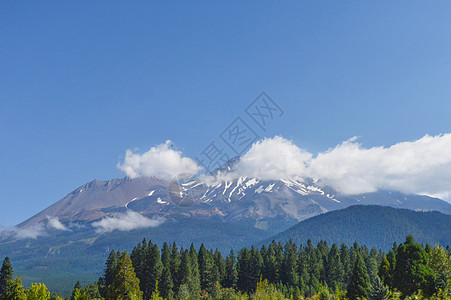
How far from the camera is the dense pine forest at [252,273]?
52031 mm

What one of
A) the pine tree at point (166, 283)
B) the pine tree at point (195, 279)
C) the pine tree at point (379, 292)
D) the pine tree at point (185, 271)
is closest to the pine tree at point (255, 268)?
the pine tree at point (195, 279)

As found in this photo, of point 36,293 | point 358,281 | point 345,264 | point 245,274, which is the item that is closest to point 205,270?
point 245,274

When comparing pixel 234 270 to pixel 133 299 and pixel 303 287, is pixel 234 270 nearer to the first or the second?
pixel 303 287

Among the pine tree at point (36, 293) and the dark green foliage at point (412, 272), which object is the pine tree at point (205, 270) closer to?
the pine tree at point (36, 293)

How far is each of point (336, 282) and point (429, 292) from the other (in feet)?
185

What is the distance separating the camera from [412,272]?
5022cm

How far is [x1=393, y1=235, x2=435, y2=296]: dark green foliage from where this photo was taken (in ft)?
164

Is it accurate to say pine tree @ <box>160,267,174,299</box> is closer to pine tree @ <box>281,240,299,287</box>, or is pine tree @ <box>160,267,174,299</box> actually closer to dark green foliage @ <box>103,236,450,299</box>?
dark green foliage @ <box>103,236,450,299</box>

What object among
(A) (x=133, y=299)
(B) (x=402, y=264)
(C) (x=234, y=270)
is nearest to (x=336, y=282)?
(C) (x=234, y=270)

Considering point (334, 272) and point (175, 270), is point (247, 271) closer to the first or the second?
point (334, 272)

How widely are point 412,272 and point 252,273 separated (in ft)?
209

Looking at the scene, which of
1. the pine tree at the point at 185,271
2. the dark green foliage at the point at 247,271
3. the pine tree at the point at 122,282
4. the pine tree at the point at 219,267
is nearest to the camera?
the pine tree at the point at 122,282

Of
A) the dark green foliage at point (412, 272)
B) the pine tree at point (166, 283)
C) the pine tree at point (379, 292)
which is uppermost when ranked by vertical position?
the dark green foliage at point (412, 272)

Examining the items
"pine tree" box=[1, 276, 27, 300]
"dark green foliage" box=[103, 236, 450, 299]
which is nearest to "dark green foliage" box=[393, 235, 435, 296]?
"dark green foliage" box=[103, 236, 450, 299]
